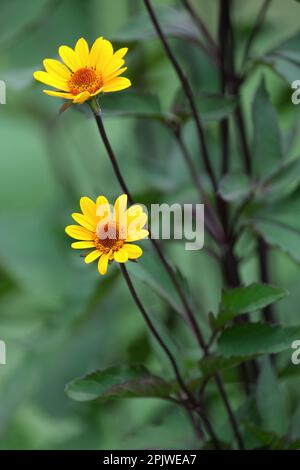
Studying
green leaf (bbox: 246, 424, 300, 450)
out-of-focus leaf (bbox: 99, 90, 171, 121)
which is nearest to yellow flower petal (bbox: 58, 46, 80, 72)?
out-of-focus leaf (bbox: 99, 90, 171, 121)

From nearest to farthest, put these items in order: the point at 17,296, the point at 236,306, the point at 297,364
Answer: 1. the point at 236,306
2. the point at 297,364
3. the point at 17,296

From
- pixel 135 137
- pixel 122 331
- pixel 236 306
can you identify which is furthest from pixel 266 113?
pixel 122 331

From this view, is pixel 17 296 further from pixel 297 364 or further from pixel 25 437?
pixel 297 364

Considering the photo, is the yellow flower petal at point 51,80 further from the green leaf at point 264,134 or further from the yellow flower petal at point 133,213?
the green leaf at point 264,134

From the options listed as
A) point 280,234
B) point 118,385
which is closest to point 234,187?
point 280,234

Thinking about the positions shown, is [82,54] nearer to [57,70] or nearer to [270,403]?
[57,70]

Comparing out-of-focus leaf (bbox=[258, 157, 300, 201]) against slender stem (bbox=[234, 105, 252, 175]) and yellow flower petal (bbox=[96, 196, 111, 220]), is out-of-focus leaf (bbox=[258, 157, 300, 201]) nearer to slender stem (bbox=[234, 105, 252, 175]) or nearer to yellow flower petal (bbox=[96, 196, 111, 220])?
slender stem (bbox=[234, 105, 252, 175])
